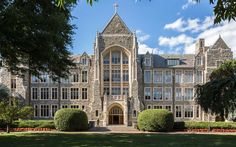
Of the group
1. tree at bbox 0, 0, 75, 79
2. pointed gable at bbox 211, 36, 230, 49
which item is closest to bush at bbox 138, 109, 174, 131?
tree at bbox 0, 0, 75, 79

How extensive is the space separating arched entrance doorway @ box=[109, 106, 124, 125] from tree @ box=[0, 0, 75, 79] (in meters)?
30.3

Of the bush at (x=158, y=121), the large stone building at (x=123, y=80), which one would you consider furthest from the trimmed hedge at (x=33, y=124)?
the large stone building at (x=123, y=80)

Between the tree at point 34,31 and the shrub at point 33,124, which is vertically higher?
the tree at point 34,31

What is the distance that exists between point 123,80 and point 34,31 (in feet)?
111

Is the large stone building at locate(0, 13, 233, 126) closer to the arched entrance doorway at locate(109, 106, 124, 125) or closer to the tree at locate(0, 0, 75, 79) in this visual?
the arched entrance doorway at locate(109, 106, 124, 125)

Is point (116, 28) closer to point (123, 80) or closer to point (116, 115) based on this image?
point (123, 80)

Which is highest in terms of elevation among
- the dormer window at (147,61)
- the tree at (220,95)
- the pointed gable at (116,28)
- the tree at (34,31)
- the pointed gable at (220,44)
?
the pointed gable at (116,28)

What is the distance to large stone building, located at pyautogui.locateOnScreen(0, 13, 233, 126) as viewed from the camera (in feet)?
157

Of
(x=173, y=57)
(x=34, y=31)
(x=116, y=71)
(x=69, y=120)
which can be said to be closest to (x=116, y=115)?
(x=116, y=71)

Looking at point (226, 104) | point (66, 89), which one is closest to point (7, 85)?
point (66, 89)

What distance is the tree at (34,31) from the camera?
1432 cm

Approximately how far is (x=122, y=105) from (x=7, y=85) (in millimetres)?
17866

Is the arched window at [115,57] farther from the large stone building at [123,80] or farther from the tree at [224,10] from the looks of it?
the tree at [224,10]

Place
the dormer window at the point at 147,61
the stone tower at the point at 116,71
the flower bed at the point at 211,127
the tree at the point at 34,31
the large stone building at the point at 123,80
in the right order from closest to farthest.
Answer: the tree at the point at 34,31, the flower bed at the point at 211,127, the stone tower at the point at 116,71, the large stone building at the point at 123,80, the dormer window at the point at 147,61
